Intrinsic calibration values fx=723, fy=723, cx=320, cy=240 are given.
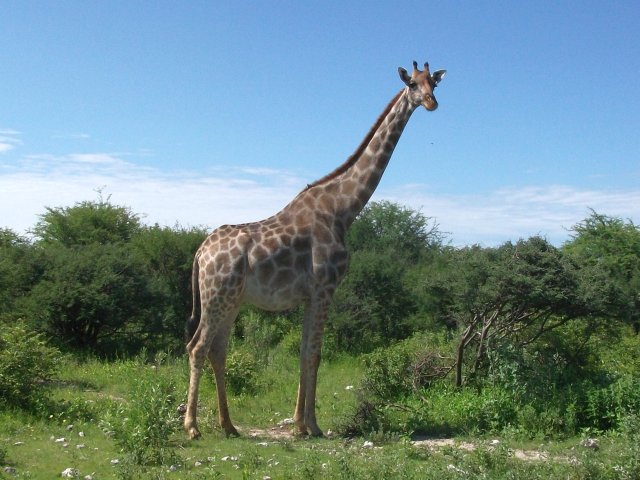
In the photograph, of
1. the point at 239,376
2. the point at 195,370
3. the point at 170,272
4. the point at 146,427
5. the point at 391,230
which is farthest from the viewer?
the point at 391,230

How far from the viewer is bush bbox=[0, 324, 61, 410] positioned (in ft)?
31.6

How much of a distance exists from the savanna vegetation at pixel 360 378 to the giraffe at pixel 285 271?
2.11 feet

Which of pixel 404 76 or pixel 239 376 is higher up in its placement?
pixel 404 76

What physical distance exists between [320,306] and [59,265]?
10050 mm

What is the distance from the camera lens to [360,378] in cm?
1245

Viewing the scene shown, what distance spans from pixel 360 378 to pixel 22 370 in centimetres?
545

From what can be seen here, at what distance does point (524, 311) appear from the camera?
10734 mm

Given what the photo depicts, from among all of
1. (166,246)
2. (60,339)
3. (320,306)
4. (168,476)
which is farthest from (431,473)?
(166,246)

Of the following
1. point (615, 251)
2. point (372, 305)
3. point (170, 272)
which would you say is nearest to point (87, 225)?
point (170, 272)

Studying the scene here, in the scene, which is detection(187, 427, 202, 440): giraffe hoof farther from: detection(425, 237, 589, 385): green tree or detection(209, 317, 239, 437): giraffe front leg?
detection(425, 237, 589, 385): green tree

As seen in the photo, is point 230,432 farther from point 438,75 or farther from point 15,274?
point 15,274

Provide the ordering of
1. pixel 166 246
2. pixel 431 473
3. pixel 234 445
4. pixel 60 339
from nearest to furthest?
1. pixel 431 473
2. pixel 234 445
3. pixel 60 339
4. pixel 166 246

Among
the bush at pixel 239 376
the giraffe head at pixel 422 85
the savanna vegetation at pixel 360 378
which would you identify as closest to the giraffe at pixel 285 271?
the giraffe head at pixel 422 85

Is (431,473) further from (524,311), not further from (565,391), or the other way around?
(524,311)
